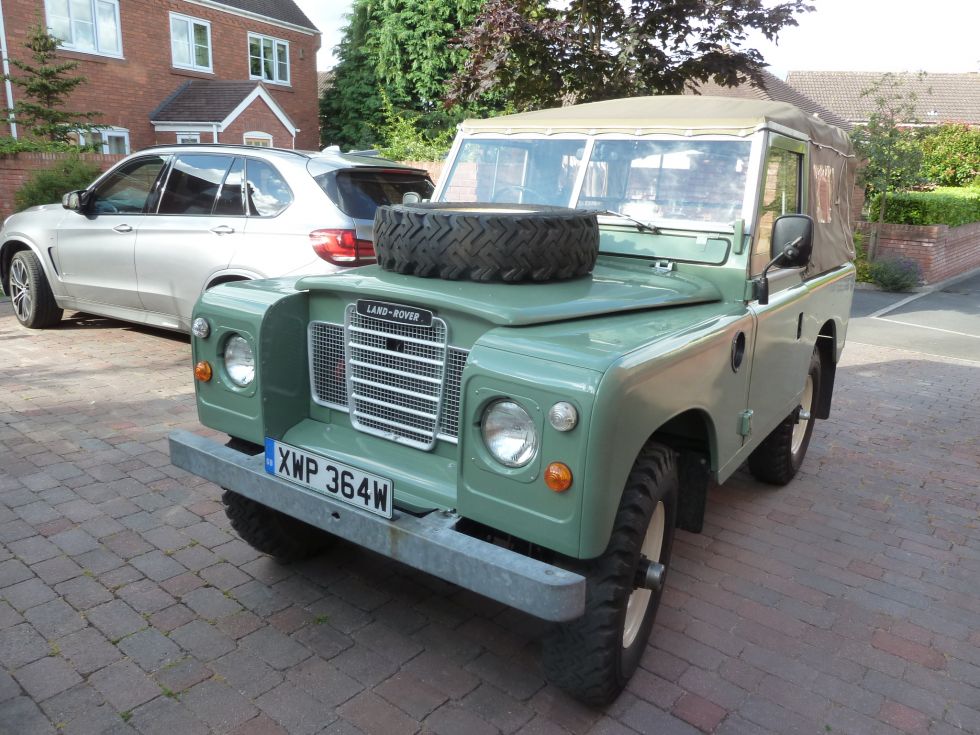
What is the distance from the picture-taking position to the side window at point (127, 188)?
7070 millimetres

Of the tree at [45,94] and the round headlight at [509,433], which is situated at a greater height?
the tree at [45,94]

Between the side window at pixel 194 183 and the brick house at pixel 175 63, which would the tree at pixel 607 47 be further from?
→ the brick house at pixel 175 63

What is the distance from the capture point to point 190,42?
2330cm

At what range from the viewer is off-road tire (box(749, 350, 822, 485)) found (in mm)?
4785

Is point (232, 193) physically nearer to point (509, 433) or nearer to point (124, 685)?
point (124, 685)

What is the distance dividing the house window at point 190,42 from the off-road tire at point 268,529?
22999 millimetres

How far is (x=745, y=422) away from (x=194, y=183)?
5298 mm

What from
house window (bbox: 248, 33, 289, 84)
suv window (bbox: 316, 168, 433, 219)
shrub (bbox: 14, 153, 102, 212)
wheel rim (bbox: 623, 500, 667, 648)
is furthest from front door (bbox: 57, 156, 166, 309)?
house window (bbox: 248, 33, 289, 84)

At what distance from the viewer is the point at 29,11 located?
735 inches

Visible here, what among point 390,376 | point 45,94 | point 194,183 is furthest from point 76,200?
point 45,94

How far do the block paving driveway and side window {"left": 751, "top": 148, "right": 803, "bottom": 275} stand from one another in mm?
1581

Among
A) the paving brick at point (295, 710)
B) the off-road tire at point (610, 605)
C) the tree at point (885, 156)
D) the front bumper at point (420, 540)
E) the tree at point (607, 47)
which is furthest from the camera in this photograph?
the tree at point (885, 156)

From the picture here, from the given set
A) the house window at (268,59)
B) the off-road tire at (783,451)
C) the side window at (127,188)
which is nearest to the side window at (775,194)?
the off-road tire at (783,451)

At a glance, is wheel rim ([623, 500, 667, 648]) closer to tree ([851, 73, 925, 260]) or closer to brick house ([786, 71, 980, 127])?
tree ([851, 73, 925, 260])
